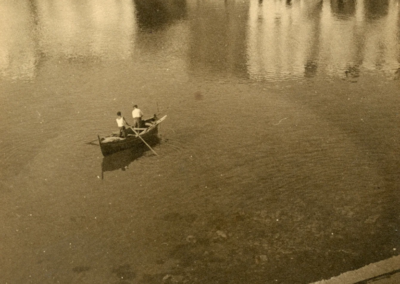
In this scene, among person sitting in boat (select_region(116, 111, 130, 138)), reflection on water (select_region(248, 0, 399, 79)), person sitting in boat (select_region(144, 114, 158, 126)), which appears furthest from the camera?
reflection on water (select_region(248, 0, 399, 79))

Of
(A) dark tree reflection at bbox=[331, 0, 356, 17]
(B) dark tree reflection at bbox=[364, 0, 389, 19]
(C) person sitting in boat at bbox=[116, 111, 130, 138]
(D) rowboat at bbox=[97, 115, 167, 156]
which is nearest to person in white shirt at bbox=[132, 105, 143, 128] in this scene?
(D) rowboat at bbox=[97, 115, 167, 156]

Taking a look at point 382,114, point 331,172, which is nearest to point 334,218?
point 331,172

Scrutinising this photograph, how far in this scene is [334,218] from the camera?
13734 millimetres

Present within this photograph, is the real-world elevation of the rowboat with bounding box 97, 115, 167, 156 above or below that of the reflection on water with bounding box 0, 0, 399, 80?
below

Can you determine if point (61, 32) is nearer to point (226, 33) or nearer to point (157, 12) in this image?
point (157, 12)

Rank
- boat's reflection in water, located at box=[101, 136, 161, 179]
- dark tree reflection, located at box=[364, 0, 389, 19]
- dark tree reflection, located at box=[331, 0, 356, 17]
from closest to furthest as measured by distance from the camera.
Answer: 1. boat's reflection in water, located at box=[101, 136, 161, 179]
2. dark tree reflection, located at box=[364, 0, 389, 19]
3. dark tree reflection, located at box=[331, 0, 356, 17]

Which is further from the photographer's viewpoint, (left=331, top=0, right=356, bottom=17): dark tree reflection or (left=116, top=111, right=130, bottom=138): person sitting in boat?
(left=331, top=0, right=356, bottom=17): dark tree reflection

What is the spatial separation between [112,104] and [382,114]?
43.4 feet

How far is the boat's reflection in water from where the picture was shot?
1698 centimetres

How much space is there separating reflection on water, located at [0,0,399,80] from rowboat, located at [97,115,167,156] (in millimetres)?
8396

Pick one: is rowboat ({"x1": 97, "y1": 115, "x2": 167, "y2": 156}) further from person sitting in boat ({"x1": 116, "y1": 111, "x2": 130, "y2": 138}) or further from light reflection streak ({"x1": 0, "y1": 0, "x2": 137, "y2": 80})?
light reflection streak ({"x1": 0, "y1": 0, "x2": 137, "y2": 80})

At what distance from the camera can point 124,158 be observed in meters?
17.5

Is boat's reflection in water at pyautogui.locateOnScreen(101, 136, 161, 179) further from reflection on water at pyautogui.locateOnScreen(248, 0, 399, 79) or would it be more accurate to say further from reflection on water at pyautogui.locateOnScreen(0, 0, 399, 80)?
reflection on water at pyautogui.locateOnScreen(248, 0, 399, 79)

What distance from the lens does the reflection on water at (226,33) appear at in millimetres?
26797
